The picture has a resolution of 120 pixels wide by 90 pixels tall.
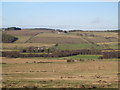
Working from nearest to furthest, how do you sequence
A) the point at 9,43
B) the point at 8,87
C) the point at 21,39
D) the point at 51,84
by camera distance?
the point at 8,87 < the point at 51,84 < the point at 9,43 < the point at 21,39

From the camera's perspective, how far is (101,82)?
1194 inches

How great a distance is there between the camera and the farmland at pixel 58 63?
30028 mm

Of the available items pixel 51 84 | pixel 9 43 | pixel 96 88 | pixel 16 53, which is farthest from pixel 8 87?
pixel 9 43

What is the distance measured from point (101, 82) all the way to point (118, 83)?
185 centimetres

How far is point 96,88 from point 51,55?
151 ft

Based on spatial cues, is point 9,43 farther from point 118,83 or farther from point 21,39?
point 118,83

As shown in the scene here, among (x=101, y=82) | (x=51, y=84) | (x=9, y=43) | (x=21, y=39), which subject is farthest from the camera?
(x=21, y=39)

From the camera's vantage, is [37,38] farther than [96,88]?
Yes

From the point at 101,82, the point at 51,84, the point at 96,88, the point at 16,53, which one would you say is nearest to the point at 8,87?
the point at 51,84

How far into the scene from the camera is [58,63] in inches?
2140

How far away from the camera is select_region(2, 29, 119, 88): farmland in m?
30.0

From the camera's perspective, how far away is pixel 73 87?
1054 inches

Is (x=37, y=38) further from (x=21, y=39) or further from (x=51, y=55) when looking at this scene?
(x=51, y=55)

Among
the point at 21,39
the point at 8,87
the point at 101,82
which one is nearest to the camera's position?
the point at 8,87
